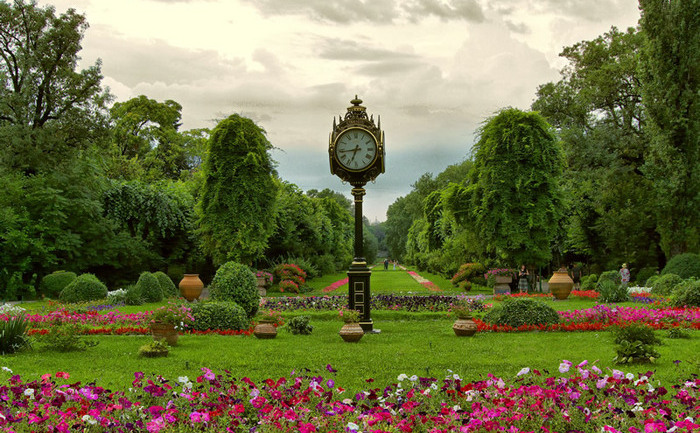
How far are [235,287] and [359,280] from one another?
3.68m

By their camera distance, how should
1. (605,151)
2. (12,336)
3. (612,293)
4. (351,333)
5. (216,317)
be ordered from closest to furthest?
(12,336) < (351,333) < (216,317) < (612,293) < (605,151)

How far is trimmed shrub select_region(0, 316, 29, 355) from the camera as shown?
31.1 feet

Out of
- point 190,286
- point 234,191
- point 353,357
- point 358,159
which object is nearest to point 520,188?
point 234,191

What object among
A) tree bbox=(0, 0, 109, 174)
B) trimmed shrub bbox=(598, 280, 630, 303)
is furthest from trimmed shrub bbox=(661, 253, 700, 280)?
tree bbox=(0, 0, 109, 174)

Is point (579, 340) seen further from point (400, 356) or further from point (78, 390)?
point (78, 390)

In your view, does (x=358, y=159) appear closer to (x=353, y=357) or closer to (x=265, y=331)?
(x=265, y=331)

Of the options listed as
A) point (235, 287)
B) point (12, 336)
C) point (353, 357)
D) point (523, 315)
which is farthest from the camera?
point (235, 287)

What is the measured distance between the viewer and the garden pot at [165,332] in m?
10.2

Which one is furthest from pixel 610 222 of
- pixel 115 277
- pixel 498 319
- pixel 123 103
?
pixel 123 103

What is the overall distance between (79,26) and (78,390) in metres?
28.2

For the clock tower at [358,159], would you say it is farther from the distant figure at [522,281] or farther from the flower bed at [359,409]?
the distant figure at [522,281]

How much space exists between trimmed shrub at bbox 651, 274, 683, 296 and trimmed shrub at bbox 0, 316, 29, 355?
1847cm

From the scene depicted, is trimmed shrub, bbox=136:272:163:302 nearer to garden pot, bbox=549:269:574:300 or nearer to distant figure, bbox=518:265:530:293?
garden pot, bbox=549:269:574:300

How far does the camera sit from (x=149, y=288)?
19.4m
